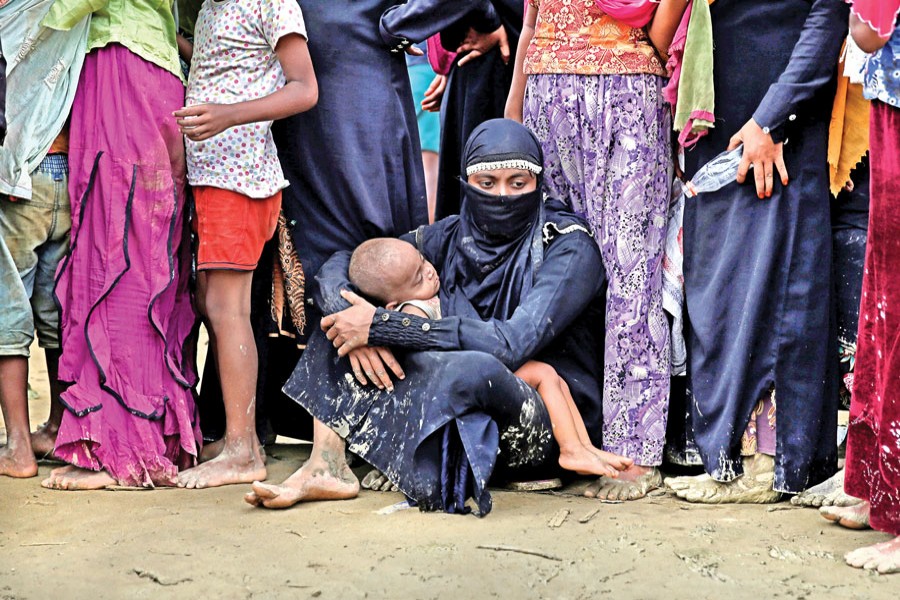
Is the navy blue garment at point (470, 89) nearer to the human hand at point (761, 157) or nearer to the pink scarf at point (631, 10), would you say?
the pink scarf at point (631, 10)

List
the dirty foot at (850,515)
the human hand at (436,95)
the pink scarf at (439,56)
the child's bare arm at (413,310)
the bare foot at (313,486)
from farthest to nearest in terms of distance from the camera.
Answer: the human hand at (436,95) → the pink scarf at (439,56) → the child's bare arm at (413,310) → the bare foot at (313,486) → the dirty foot at (850,515)

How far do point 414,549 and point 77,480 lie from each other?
1.34 metres

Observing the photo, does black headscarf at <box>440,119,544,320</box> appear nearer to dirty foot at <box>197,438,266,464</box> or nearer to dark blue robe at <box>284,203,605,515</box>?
dark blue robe at <box>284,203,605,515</box>

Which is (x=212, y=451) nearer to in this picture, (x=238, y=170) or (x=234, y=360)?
(x=234, y=360)

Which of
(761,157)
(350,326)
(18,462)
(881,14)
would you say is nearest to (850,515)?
(761,157)

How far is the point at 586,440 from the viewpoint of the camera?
399 centimetres

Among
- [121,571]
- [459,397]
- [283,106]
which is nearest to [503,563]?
[459,397]

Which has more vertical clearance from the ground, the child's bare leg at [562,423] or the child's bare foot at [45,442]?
the child's bare leg at [562,423]

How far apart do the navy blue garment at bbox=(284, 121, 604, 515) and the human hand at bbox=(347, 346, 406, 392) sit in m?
0.04

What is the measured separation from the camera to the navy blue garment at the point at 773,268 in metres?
3.89

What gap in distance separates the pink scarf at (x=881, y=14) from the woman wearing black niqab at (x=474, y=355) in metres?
1.24

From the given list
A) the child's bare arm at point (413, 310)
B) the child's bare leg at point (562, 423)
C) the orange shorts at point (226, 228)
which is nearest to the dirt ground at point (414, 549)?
the child's bare leg at point (562, 423)

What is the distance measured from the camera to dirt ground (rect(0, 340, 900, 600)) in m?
3.13

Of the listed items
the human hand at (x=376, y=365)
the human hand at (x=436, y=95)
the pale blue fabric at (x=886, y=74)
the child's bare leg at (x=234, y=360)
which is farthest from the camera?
the human hand at (x=436, y=95)
